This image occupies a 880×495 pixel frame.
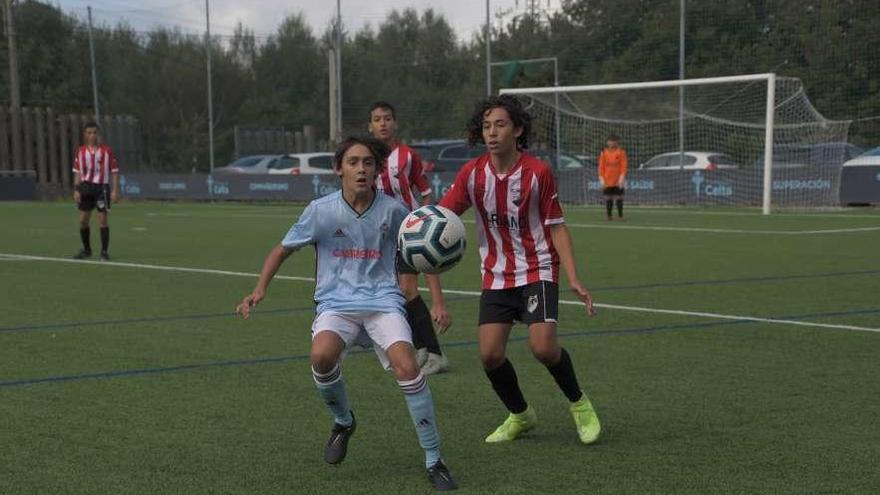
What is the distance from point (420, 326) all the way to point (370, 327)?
8.71 ft

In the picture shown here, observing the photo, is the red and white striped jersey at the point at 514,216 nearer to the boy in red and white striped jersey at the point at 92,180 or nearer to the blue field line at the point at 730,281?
the blue field line at the point at 730,281

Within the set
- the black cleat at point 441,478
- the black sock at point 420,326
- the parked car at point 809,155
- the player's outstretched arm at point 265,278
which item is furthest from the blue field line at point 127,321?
the parked car at point 809,155

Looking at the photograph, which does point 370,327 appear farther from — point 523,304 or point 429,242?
point 523,304

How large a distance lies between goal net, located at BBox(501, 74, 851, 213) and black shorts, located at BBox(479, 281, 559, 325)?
2165 centimetres

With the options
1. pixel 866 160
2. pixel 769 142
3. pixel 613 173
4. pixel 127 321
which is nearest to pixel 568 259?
pixel 127 321

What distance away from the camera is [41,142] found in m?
47.8

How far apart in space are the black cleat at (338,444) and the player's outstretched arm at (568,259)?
1.29 meters

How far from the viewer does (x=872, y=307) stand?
11.4m

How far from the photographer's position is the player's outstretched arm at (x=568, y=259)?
6.23 metres

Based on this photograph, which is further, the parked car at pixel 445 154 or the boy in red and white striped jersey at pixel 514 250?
the parked car at pixel 445 154

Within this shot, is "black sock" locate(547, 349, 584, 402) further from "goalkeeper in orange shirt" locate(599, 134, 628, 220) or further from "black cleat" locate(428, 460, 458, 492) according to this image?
"goalkeeper in orange shirt" locate(599, 134, 628, 220)

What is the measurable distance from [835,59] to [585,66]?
10402mm

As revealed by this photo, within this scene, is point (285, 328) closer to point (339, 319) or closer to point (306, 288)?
point (306, 288)

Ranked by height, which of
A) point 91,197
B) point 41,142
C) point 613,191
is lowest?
point 613,191
